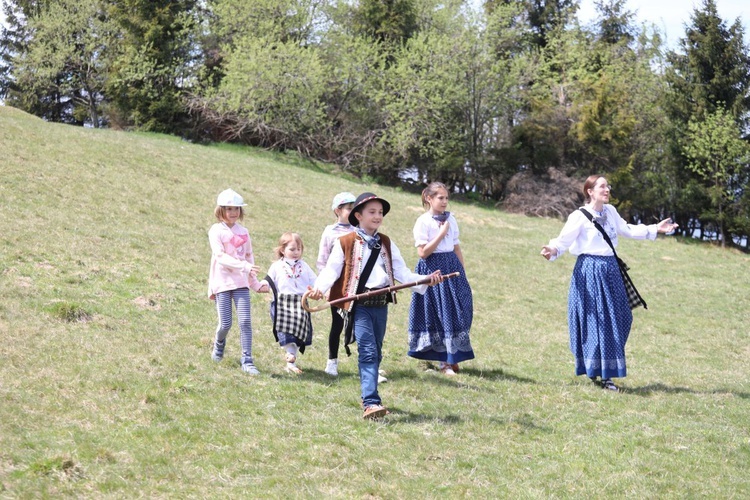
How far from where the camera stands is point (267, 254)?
18125 millimetres

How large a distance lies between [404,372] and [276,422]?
3024 mm

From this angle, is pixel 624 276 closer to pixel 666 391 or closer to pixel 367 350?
pixel 666 391

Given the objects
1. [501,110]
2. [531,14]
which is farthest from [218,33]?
[531,14]

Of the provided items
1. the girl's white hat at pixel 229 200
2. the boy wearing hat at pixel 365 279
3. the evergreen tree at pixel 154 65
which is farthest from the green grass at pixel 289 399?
the evergreen tree at pixel 154 65

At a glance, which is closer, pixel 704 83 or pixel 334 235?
pixel 334 235

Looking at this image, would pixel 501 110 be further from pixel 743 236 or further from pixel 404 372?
pixel 404 372

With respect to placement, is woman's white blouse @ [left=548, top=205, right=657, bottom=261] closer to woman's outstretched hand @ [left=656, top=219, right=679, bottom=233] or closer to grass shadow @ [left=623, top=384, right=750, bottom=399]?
woman's outstretched hand @ [left=656, top=219, right=679, bottom=233]

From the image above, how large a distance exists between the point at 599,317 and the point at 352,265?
11.4 ft

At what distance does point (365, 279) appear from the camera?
7.46 m

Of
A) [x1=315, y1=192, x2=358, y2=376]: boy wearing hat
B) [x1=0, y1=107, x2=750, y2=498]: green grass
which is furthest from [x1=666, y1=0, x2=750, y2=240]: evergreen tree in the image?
[x1=315, y1=192, x2=358, y2=376]: boy wearing hat

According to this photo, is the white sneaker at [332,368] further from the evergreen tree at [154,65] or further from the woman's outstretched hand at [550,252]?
the evergreen tree at [154,65]

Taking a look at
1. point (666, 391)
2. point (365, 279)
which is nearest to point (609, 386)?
point (666, 391)

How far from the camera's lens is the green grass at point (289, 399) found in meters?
5.86

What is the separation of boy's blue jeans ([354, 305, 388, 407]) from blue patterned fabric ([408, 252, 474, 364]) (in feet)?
7.68
